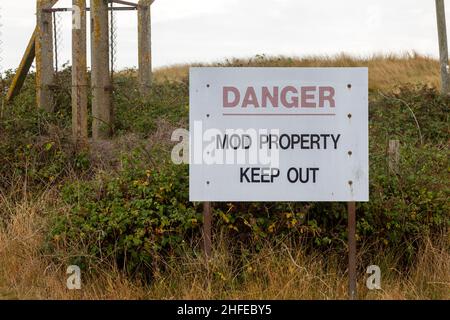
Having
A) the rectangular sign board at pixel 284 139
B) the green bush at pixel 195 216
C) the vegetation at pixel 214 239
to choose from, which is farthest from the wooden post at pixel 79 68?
the rectangular sign board at pixel 284 139

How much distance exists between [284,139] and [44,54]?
6.97 m

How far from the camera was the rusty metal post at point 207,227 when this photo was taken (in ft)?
22.2

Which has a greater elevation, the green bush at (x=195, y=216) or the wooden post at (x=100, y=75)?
the wooden post at (x=100, y=75)

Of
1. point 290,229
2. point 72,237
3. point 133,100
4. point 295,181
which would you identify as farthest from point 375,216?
point 133,100

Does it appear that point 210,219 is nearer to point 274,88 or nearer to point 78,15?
point 274,88

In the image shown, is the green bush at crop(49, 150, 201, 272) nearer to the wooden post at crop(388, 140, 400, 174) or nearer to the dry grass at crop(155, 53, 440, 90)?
the wooden post at crop(388, 140, 400, 174)

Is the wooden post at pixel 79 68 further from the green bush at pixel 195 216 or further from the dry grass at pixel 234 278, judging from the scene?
the dry grass at pixel 234 278

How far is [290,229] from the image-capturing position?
728cm

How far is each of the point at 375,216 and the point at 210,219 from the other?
1.86 meters

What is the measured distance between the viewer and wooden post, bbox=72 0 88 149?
10.8m

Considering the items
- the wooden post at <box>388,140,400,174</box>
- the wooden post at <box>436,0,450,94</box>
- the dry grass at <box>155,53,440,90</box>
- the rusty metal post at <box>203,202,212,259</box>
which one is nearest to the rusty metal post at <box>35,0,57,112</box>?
the wooden post at <box>388,140,400,174</box>

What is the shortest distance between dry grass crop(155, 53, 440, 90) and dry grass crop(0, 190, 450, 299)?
50.4 feet

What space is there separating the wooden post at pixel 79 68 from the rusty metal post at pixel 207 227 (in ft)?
14.3

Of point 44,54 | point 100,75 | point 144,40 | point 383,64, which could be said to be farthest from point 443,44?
A: point 44,54
